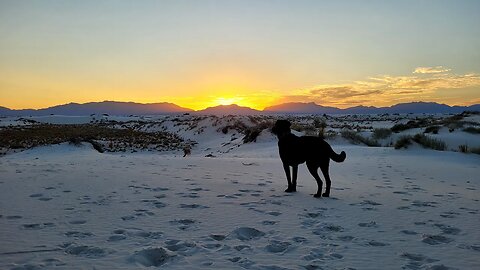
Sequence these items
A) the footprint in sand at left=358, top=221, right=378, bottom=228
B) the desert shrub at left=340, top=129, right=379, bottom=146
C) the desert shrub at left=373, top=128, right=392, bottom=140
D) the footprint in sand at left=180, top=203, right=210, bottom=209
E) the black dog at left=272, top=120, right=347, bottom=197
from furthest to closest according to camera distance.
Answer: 1. the desert shrub at left=373, top=128, right=392, bottom=140
2. the desert shrub at left=340, top=129, right=379, bottom=146
3. the black dog at left=272, top=120, right=347, bottom=197
4. the footprint in sand at left=180, top=203, right=210, bottom=209
5. the footprint in sand at left=358, top=221, right=378, bottom=228

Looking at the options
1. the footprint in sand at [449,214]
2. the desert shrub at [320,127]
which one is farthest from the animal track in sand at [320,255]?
the desert shrub at [320,127]

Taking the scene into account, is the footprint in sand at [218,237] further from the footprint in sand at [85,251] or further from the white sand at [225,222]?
the footprint in sand at [85,251]

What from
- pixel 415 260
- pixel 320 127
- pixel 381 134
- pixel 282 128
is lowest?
pixel 415 260

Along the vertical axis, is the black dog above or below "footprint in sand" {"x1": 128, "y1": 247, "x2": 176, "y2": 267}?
above

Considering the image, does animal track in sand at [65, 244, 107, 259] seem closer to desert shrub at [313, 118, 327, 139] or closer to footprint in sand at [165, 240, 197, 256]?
footprint in sand at [165, 240, 197, 256]

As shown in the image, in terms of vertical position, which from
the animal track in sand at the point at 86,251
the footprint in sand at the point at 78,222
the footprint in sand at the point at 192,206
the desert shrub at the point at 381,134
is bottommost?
the animal track in sand at the point at 86,251

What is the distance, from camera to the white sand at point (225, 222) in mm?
3428

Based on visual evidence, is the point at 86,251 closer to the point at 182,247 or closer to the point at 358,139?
the point at 182,247

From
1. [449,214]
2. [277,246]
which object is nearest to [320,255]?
[277,246]

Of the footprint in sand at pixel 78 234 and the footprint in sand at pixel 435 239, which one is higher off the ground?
the footprint in sand at pixel 78 234

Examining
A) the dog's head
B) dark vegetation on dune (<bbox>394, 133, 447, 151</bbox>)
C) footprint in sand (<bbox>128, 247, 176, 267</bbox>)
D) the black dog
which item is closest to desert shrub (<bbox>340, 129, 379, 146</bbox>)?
dark vegetation on dune (<bbox>394, 133, 447, 151</bbox>)

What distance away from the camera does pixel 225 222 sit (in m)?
4.67

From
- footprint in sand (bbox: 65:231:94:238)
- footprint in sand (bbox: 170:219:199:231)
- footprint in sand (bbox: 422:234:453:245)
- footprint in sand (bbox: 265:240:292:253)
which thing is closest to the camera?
footprint in sand (bbox: 265:240:292:253)

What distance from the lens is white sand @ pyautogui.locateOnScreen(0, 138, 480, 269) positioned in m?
3.43
